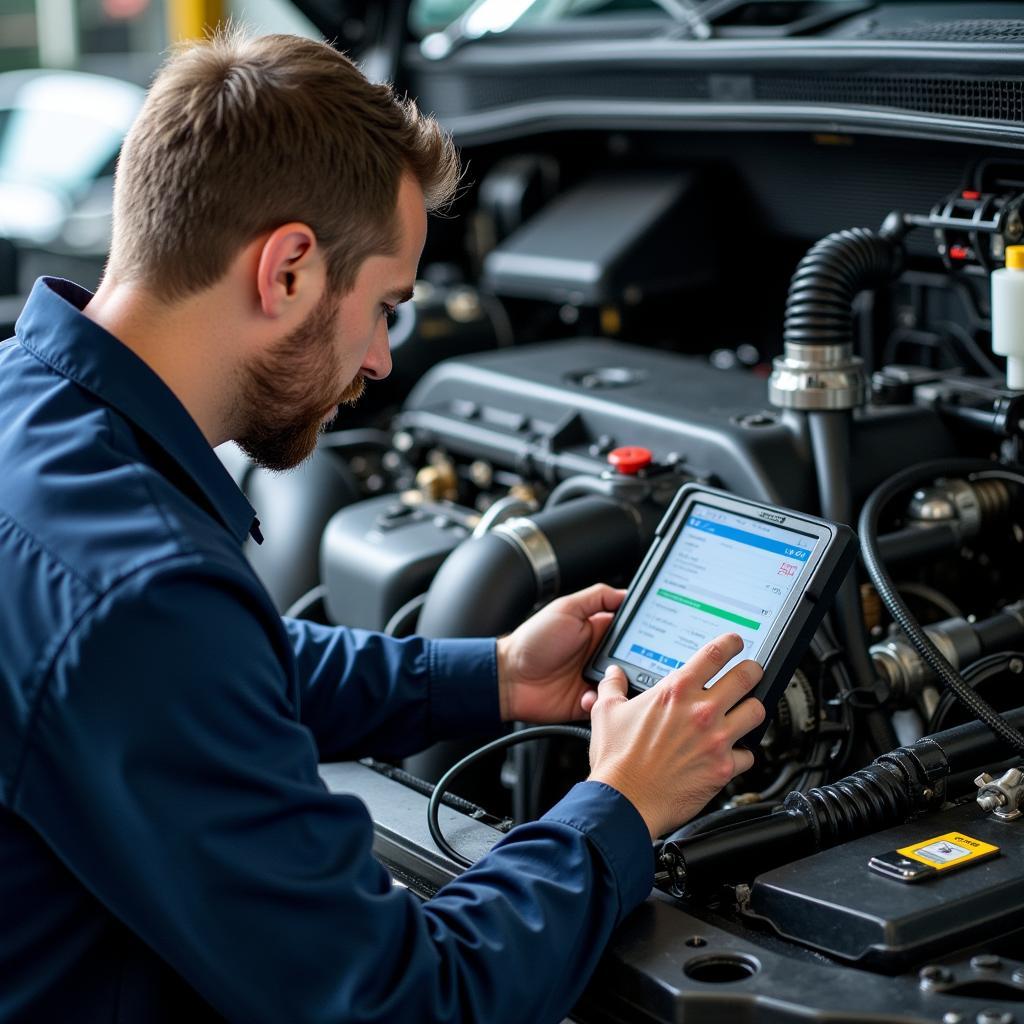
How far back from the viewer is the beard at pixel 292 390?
105 cm

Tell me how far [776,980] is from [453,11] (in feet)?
6.51

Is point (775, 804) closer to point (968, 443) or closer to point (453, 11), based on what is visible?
point (968, 443)

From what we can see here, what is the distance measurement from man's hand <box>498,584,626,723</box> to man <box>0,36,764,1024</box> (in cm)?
12

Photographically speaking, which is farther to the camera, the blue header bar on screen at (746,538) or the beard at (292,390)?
the blue header bar on screen at (746,538)

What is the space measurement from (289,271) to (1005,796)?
65cm

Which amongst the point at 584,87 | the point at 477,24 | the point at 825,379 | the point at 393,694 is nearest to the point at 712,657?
the point at 393,694

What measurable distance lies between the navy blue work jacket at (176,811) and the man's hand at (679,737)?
0.04 metres

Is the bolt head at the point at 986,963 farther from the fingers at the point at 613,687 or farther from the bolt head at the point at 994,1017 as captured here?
the fingers at the point at 613,687

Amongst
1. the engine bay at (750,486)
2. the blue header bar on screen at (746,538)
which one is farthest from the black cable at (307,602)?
the blue header bar on screen at (746,538)

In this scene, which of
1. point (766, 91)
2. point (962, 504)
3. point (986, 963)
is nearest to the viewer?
point (986, 963)

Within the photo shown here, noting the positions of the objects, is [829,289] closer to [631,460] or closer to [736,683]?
[631,460]

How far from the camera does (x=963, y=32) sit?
1.57 metres

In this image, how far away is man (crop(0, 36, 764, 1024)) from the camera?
844 mm

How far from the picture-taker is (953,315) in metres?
1.88
